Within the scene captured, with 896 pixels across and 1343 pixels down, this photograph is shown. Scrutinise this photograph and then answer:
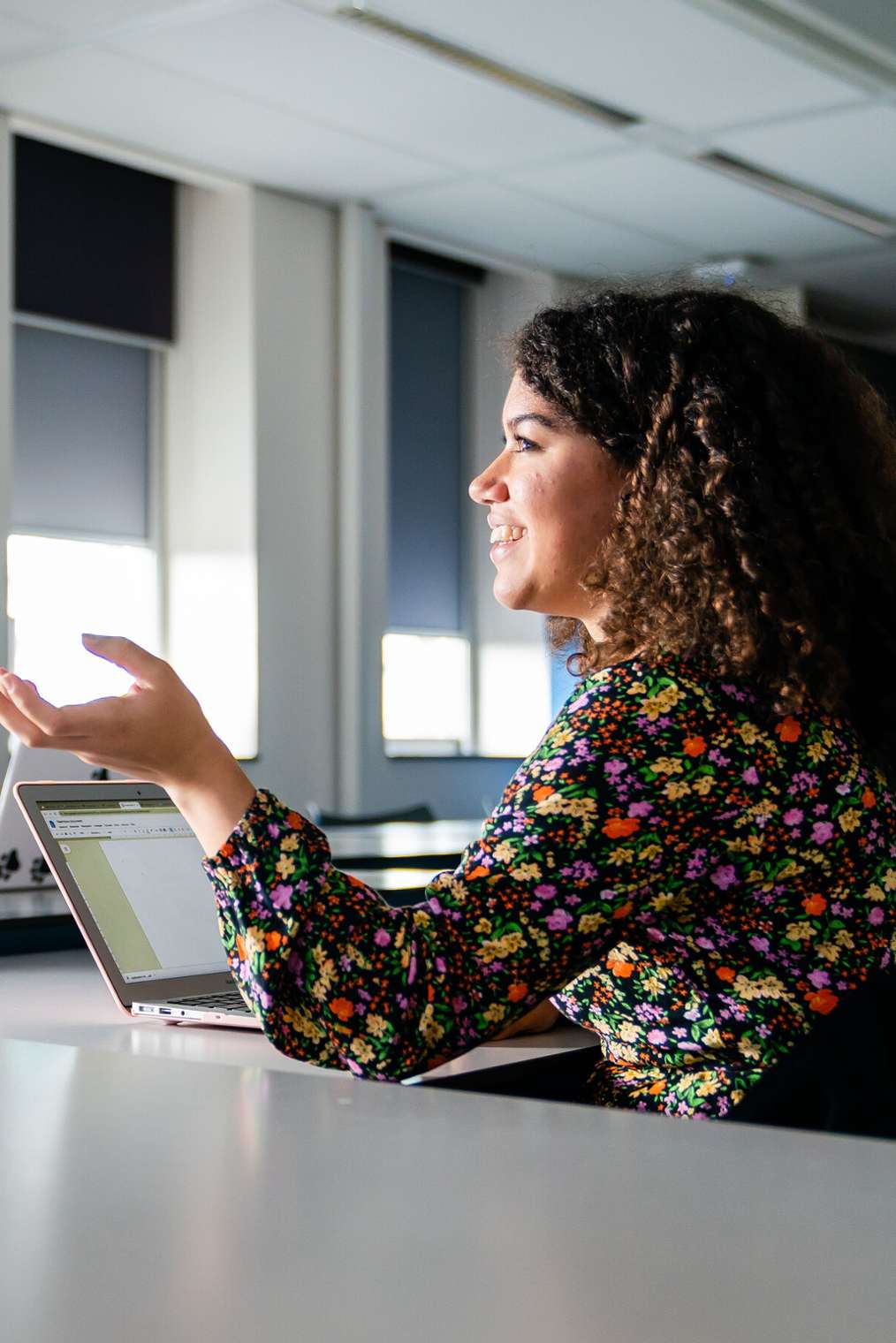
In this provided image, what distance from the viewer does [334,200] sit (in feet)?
22.5

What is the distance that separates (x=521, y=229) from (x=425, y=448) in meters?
1.15

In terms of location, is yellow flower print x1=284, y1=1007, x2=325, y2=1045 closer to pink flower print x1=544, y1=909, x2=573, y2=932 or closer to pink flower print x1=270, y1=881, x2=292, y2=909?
pink flower print x1=270, y1=881, x2=292, y2=909

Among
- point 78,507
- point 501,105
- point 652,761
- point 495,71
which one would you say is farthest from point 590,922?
point 78,507

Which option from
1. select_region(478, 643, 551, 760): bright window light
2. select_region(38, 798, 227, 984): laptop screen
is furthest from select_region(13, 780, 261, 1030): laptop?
select_region(478, 643, 551, 760): bright window light

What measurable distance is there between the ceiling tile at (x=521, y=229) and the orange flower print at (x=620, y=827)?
549 centimetres

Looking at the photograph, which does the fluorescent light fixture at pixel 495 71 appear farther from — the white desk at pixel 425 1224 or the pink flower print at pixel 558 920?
the white desk at pixel 425 1224

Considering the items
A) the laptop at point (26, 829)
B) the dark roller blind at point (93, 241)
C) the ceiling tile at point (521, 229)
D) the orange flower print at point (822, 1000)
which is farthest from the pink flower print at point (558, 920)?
the ceiling tile at point (521, 229)

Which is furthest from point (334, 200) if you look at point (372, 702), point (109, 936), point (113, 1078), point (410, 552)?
point (113, 1078)

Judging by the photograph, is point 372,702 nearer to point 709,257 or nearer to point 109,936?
point 709,257

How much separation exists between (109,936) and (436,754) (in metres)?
6.00

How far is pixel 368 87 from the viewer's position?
17.8 ft

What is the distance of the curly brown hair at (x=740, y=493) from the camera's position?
133cm

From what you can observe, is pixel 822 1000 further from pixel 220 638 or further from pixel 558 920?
pixel 220 638

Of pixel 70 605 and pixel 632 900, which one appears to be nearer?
pixel 632 900
